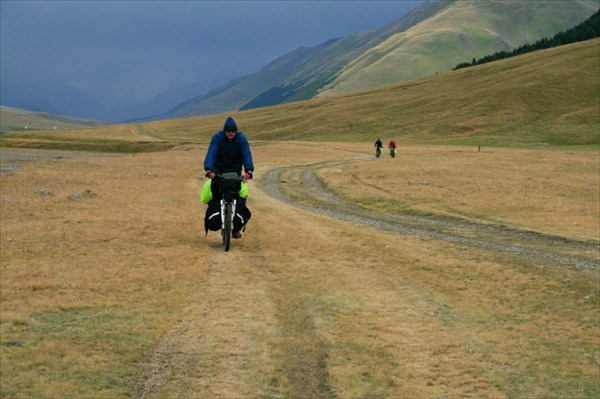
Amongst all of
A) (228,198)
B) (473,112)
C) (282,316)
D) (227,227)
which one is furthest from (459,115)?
(282,316)

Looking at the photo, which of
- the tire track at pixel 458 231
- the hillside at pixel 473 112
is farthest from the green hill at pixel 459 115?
the tire track at pixel 458 231

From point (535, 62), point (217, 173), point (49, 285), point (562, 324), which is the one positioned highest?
point (535, 62)

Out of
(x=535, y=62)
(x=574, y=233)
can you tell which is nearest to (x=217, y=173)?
(x=574, y=233)

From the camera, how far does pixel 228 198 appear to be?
1864 cm

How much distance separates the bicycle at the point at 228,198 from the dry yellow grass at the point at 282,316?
2.56 feet

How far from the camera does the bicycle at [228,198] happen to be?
60.2 feet

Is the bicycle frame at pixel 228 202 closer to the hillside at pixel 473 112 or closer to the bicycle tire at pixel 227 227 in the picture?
the bicycle tire at pixel 227 227

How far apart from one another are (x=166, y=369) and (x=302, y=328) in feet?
10.8

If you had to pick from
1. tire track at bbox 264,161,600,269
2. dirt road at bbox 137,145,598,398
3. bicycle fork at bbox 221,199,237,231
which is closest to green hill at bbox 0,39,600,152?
tire track at bbox 264,161,600,269

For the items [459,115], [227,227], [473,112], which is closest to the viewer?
[227,227]

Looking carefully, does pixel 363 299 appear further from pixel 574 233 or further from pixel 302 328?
pixel 574 233

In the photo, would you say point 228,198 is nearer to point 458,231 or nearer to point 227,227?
point 227,227

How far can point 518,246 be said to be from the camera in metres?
23.2

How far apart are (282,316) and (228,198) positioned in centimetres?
640
